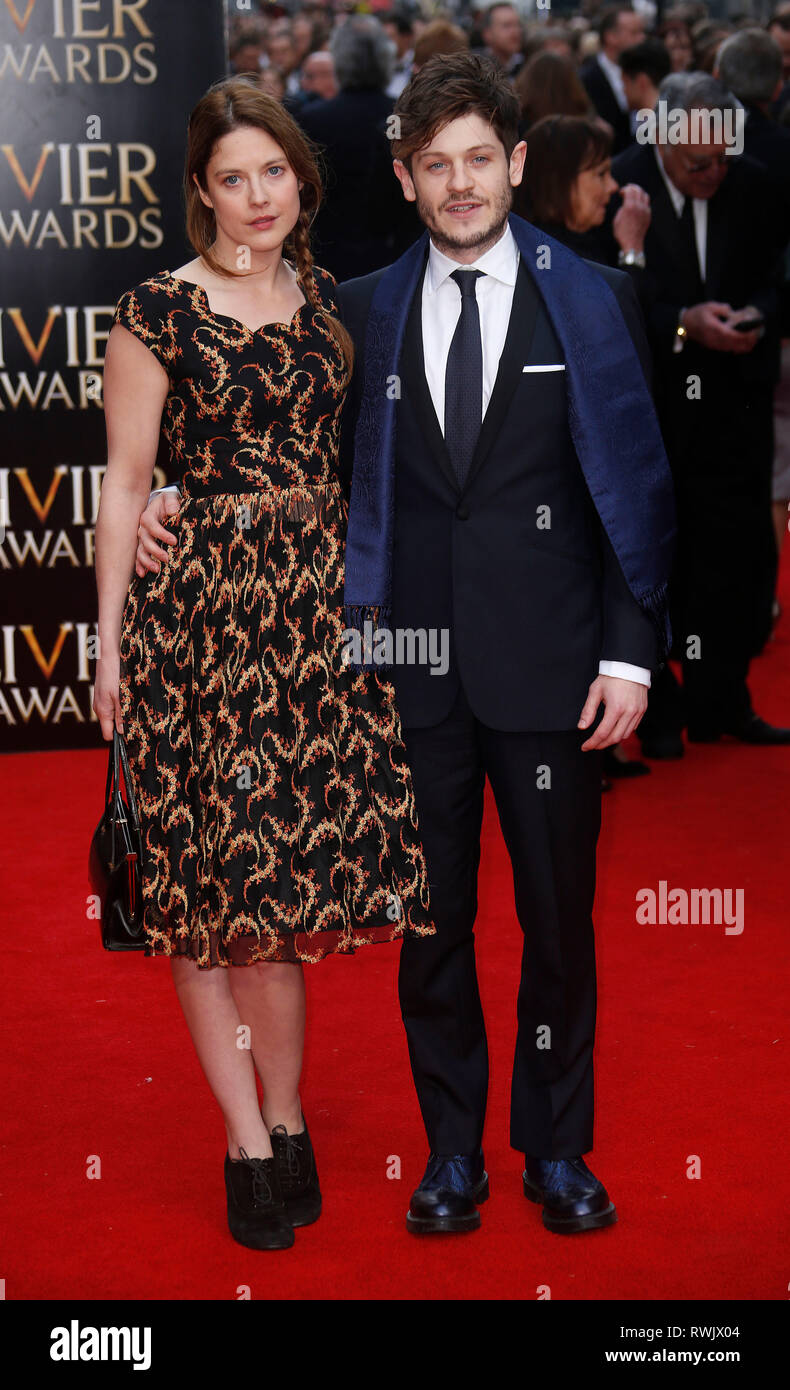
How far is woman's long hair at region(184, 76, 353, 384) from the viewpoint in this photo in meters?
2.51

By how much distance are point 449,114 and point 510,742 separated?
874 mm

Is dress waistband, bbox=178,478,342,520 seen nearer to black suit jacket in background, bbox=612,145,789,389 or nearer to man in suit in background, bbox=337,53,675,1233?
man in suit in background, bbox=337,53,675,1233

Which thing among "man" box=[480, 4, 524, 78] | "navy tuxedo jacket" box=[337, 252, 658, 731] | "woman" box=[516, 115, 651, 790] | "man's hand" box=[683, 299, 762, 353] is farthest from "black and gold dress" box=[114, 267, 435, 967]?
"man" box=[480, 4, 524, 78]

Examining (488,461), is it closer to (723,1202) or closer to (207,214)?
(207,214)

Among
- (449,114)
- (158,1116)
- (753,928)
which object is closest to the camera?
(449,114)

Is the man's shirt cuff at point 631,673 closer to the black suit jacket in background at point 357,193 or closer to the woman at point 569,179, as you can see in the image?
the woman at point 569,179

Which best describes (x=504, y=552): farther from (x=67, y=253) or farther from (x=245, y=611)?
(x=67, y=253)

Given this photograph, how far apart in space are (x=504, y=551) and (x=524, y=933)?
→ 576 mm

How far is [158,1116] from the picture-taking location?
10.3 feet

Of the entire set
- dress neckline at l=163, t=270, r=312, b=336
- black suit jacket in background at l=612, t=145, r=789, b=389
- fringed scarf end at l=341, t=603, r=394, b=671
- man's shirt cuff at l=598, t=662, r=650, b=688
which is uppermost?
A: black suit jacket in background at l=612, t=145, r=789, b=389

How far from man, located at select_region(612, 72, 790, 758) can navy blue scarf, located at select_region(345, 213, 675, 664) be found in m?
2.63

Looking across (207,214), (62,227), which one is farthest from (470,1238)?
(62,227)

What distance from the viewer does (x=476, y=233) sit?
2.47 metres

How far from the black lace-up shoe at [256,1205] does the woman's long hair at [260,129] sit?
118cm
